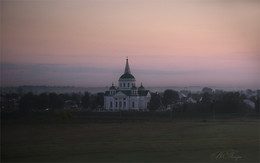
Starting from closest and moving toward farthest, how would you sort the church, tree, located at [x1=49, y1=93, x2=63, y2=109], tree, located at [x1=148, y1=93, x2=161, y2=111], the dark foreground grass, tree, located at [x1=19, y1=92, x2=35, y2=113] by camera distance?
the dark foreground grass < tree, located at [x1=19, y1=92, x2=35, y2=113] < tree, located at [x1=49, y1=93, x2=63, y2=109] < tree, located at [x1=148, y1=93, x2=161, y2=111] < the church

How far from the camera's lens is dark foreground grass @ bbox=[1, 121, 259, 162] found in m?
5.60

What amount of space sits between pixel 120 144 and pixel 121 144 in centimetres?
2

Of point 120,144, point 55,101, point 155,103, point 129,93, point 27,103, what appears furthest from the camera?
point 129,93

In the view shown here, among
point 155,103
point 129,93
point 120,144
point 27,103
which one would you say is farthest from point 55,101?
point 129,93

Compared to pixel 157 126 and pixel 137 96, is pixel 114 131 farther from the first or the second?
pixel 137 96

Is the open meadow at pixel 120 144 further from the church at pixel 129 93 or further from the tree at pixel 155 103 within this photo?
the church at pixel 129 93

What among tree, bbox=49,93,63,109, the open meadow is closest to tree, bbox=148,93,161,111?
tree, bbox=49,93,63,109

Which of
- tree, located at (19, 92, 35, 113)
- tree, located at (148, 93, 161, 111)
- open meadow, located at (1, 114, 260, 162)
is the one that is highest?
tree, located at (19, 92, 35, 113)

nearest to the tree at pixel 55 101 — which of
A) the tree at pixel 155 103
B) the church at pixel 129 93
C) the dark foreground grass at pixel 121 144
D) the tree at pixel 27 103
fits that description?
the tree at pixel 27 103

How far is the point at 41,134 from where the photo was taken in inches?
253

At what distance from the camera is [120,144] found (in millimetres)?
6242

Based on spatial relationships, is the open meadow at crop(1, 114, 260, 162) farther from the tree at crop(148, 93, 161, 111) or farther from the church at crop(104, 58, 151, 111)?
the church at crop(104, 58, 151, 111)

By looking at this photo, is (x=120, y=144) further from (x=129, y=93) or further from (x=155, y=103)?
(x=129, y=93)

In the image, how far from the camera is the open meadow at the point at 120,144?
18.4 feet
